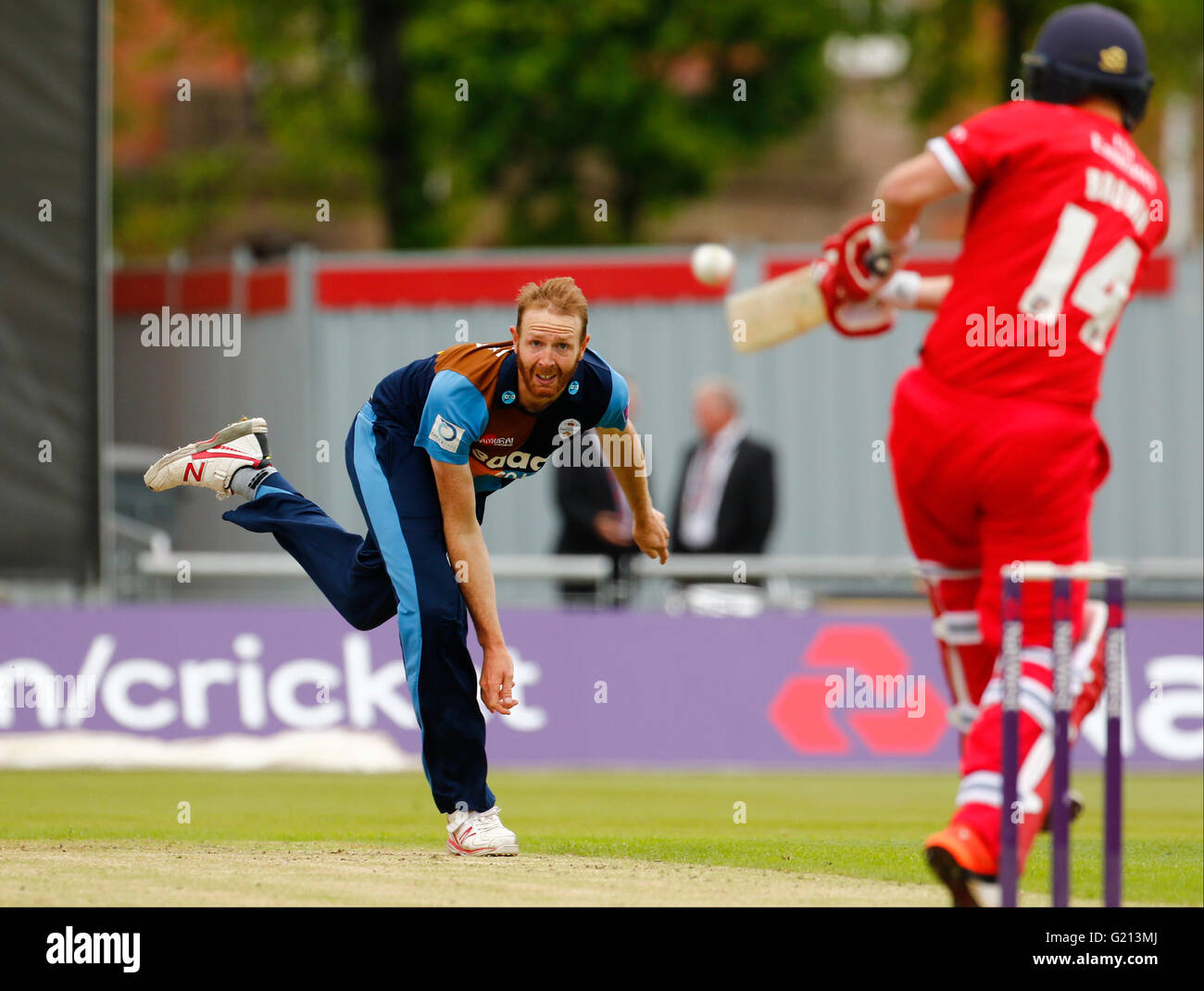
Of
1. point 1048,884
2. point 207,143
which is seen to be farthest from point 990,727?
point 207,143

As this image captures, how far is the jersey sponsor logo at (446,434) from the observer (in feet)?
21.4

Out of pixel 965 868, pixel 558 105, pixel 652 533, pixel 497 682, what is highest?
pixel 558 105

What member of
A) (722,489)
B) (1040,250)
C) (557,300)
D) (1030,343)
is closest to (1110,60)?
(1040,250)

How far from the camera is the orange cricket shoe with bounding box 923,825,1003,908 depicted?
17.2 feet

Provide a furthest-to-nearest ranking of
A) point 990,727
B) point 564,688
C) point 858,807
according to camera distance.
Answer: point 564,688 < point 858,807 < point 990,727

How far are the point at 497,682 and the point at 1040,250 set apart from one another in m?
2.20

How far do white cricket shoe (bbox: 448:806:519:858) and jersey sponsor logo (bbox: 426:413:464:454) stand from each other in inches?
50.2

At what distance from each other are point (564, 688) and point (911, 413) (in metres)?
6.64

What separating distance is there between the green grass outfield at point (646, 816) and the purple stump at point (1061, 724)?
67cm

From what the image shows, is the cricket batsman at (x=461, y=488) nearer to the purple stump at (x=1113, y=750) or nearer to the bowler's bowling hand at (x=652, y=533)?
the bowler's bowling hand at (x=652, y=533)

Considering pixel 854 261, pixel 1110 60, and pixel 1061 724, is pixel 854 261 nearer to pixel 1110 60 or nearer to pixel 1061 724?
pixel 1110 60

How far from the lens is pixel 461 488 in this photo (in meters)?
6.61

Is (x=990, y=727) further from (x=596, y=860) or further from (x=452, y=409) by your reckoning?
(x=452, y=409)
